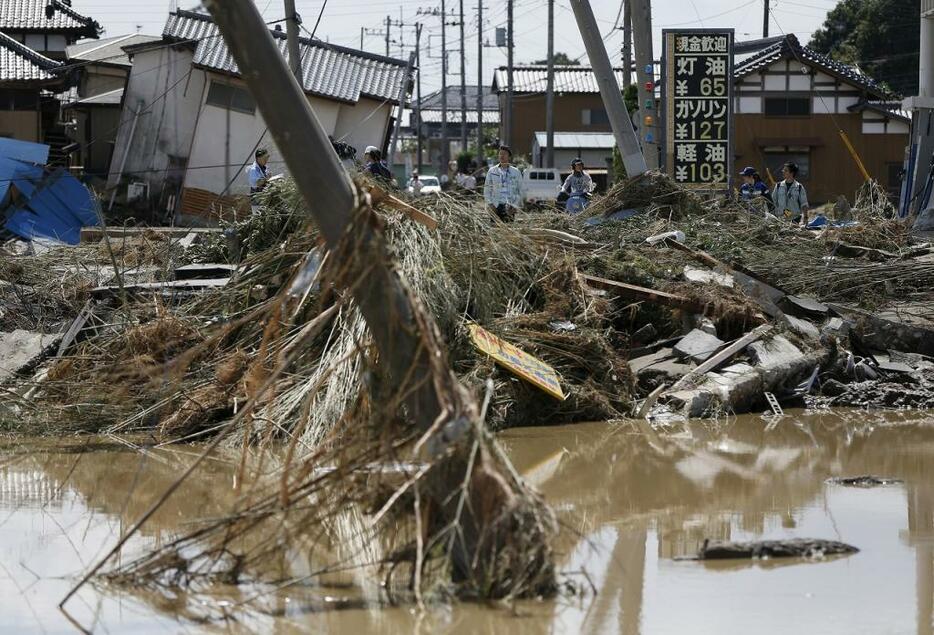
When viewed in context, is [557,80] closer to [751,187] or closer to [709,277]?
[751,187]

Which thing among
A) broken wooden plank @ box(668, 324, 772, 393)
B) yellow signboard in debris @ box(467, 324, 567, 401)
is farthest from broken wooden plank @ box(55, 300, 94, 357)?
broken wooden plank @ box(668, 324, 772, 393)

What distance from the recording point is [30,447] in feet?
29.3

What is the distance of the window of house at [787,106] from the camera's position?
44188mm

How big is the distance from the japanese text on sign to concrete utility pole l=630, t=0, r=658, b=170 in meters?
0.25

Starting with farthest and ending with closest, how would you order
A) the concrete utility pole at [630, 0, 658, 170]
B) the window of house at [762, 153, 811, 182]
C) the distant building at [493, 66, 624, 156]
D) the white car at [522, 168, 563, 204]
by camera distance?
the distant building at [493, 66, 624, 156] < the window of house at [762, 153, 811, 182] < the white car at [522, 168, 563, 204] < the concrete utility pole at [630, 0, 658, 170]

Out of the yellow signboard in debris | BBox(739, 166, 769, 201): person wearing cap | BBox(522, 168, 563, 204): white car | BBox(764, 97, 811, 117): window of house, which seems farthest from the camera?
BBox(764, 97, 811, 117): window of house

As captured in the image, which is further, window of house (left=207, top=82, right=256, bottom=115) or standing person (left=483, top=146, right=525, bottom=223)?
window of house (left=207, top=82, right=256, bottom=115)

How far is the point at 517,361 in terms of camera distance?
31.2ft

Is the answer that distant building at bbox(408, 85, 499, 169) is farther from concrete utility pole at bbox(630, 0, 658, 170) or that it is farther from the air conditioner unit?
concrete utility pole at bbox(630, 0, 658, 170)

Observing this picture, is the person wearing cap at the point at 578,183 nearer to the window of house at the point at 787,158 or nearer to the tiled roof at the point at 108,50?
the tiled roof at the point at 108,50

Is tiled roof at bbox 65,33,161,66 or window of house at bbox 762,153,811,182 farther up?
tiled roof at bbox 65,33,161,66

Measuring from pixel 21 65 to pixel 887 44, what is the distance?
39.2 meters

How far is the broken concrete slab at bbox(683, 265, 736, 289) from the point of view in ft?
38.7

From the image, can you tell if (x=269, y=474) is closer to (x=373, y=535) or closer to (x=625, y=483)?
(x=373, y=535)
